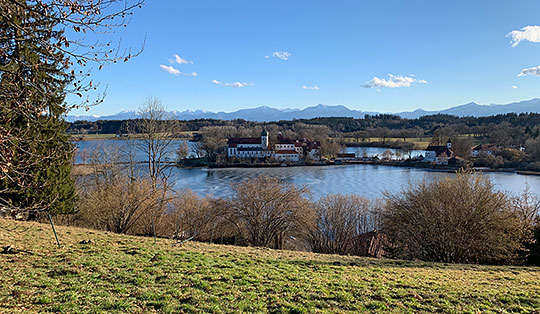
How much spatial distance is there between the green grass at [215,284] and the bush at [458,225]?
5.62 meters

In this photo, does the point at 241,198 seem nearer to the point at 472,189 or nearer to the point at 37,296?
the point at 472,189

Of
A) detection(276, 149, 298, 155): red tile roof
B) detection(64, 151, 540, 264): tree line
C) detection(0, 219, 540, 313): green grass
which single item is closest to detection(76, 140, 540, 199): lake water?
detection(64, 151, 540, 264): tree line

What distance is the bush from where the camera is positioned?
50.5 feet

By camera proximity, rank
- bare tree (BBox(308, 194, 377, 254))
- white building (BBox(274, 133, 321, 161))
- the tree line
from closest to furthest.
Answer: the tree line → bare tree (BBox(308, 194, 377, 254)) → white building (BBox(274, 133, 321, 161))

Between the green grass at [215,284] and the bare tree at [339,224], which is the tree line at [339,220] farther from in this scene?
the green grass at [215,284]

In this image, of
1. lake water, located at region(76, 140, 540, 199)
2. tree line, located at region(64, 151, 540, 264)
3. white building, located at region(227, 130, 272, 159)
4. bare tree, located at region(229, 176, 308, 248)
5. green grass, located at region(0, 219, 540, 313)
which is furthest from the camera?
white building, located at region(227, 130, 272, 159)

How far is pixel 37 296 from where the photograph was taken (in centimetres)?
536

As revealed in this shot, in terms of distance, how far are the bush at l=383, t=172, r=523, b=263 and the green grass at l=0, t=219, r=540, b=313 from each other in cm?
562

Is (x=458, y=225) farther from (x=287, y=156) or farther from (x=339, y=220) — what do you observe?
(x=287, y=156)

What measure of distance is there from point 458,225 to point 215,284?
46.7ft

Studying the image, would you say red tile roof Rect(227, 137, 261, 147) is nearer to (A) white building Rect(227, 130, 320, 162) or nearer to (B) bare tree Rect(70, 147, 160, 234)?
(A) white building Rect(227, 130, 320, 162)

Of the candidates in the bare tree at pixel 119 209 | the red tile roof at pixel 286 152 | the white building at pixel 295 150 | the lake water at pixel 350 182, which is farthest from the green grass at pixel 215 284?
the red tile roof at pixel 286 152

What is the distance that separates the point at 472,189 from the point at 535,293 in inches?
403

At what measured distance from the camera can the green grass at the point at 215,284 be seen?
216 inches
